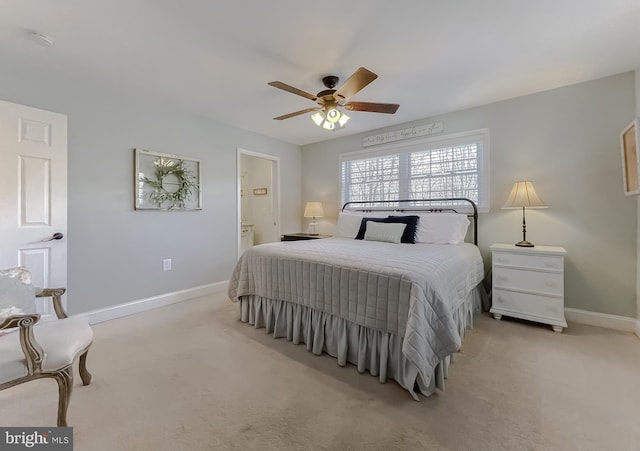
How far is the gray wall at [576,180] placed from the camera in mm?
2629

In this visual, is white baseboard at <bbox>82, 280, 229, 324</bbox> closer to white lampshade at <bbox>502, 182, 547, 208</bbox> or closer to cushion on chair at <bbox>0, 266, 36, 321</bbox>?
cushion on chair at <bbox>0, 266, 36, 321</bbox>

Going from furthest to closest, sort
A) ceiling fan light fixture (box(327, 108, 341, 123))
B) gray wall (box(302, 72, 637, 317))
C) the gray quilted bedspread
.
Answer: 1. gray wall (box(302, 72, 637, 317))
2. ceiling fan light fixture (box(327, 108, 341, 123))
3. the gray quilted bedspread

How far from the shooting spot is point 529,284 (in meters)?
2.71

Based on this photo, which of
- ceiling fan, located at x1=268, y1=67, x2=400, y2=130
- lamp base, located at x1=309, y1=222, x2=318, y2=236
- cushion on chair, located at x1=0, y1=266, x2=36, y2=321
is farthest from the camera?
lamp base, located at x1=309, y1=222, x2=318, y2=236

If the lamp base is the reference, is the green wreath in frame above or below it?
above

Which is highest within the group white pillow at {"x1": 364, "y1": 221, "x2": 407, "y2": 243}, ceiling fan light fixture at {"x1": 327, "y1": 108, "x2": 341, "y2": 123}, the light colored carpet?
ceiling fan light fixture at {"x1": 327, "y1": 108, "x2": 341, "y2": 123}

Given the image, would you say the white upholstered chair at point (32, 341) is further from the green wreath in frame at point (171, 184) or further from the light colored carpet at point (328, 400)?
the green wreath in frame at point (171, 184)

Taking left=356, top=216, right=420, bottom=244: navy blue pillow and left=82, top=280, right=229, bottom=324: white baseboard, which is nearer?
left=82, top=280, right=229, bottom=324: white baseboard

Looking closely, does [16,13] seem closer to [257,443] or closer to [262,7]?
[262,7]

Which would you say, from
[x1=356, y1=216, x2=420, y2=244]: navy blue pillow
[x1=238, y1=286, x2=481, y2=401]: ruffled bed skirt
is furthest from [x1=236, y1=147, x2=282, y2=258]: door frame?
[x1=356, y1=216, x2=420, y2=244]: navy blue pillow

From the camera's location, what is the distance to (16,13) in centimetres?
178

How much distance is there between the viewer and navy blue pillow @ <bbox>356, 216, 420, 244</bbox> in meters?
3.20

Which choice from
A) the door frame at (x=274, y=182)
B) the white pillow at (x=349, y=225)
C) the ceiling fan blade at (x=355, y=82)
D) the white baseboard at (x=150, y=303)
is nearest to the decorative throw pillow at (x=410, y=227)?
the white pillow at (x=349, y=225)

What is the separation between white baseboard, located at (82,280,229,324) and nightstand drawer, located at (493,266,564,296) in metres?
3.54
